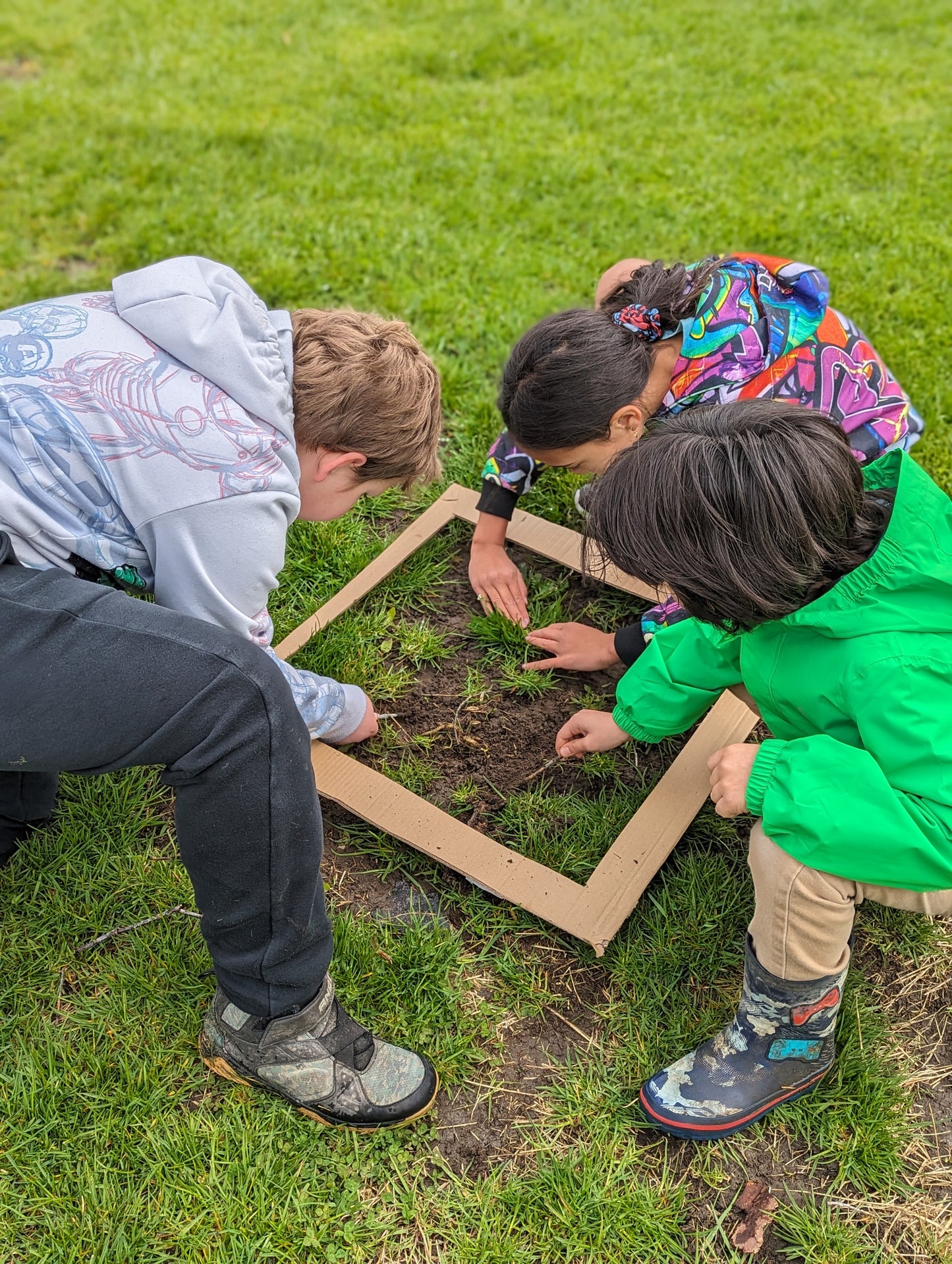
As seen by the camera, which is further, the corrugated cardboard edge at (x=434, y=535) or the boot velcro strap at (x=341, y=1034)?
the corrugated cardboard edge at (x=434, y=535)

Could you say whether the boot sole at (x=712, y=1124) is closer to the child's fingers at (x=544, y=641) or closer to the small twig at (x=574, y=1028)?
the small twig at (x=574, y=1028)

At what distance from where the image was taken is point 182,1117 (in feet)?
5.88

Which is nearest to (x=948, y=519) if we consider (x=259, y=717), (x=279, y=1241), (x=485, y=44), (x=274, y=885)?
(x=259, y=717)

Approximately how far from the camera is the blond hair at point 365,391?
1778mm

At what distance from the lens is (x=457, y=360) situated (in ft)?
11.4

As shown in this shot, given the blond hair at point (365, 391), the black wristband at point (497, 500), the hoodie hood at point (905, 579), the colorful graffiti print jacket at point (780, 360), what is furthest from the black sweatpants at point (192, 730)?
the black wristband at point (497, 500)

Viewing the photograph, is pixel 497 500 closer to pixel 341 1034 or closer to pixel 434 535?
pixel 434 535

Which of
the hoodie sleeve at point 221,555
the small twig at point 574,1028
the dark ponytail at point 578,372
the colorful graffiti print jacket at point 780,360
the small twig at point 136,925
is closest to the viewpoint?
the hoodie sleeve at point 221,555

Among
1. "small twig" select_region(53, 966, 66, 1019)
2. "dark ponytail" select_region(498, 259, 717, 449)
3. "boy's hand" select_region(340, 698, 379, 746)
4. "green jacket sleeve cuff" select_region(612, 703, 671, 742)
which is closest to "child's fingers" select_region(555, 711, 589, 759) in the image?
"green jacket sleeve cuff" select_region(612, 703, 671, 742)

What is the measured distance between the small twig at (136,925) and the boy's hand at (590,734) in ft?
3.13

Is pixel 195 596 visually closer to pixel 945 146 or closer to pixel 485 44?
pixel 945 146

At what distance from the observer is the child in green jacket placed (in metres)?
1.51

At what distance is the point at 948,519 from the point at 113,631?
1.41 meters

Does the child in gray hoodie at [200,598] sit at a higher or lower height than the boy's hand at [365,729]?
higher
